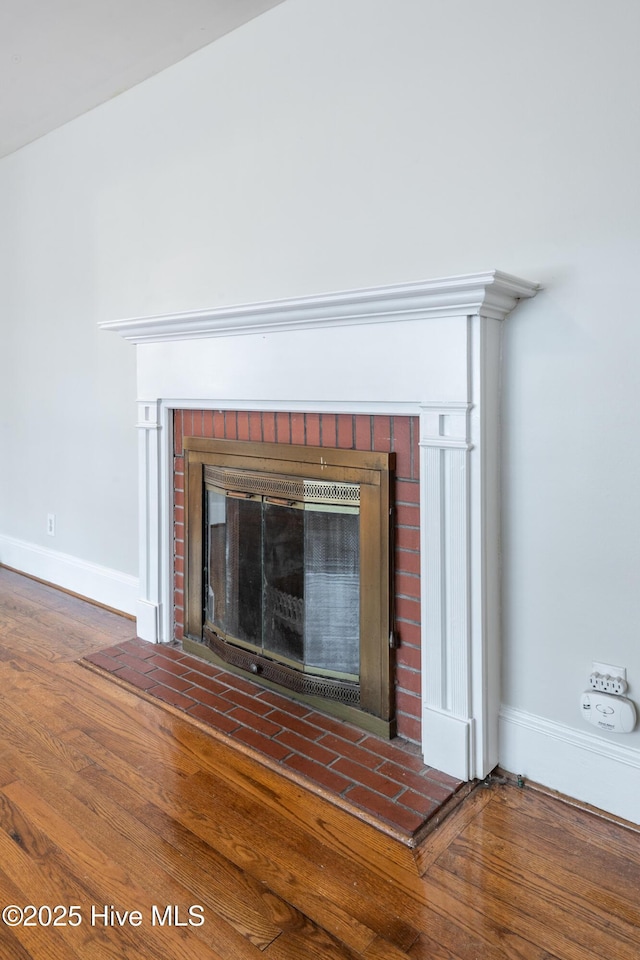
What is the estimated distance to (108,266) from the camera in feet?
10.1

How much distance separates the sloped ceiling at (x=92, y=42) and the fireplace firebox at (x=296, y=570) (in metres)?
1.51

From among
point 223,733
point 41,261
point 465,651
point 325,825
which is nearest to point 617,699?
point 465,651

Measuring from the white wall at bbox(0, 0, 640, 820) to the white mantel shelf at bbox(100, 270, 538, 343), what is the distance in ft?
0.53

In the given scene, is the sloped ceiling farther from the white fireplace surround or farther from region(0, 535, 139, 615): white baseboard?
region(0, 535, 139, 615): white baseboard

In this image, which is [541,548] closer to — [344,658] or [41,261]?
[344,658]

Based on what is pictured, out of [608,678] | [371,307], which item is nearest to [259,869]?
[608,678]

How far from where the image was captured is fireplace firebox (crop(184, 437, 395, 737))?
6.48ft

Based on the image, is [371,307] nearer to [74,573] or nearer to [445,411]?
[445,411]

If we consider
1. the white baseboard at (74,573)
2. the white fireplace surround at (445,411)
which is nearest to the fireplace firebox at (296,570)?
the white fireplace surround at (445,411)

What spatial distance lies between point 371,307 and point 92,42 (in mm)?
Answer: 1732

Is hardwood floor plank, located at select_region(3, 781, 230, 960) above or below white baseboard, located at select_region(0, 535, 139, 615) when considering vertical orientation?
below

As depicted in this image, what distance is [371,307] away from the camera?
1.79 metres

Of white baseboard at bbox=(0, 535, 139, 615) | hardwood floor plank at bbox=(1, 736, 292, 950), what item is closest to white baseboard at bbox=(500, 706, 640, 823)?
hardwood floor plank at bbox=(1, 736, 292, 950)

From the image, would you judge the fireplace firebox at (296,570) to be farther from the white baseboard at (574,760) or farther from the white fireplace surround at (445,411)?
the white baseboard at (574,760)
